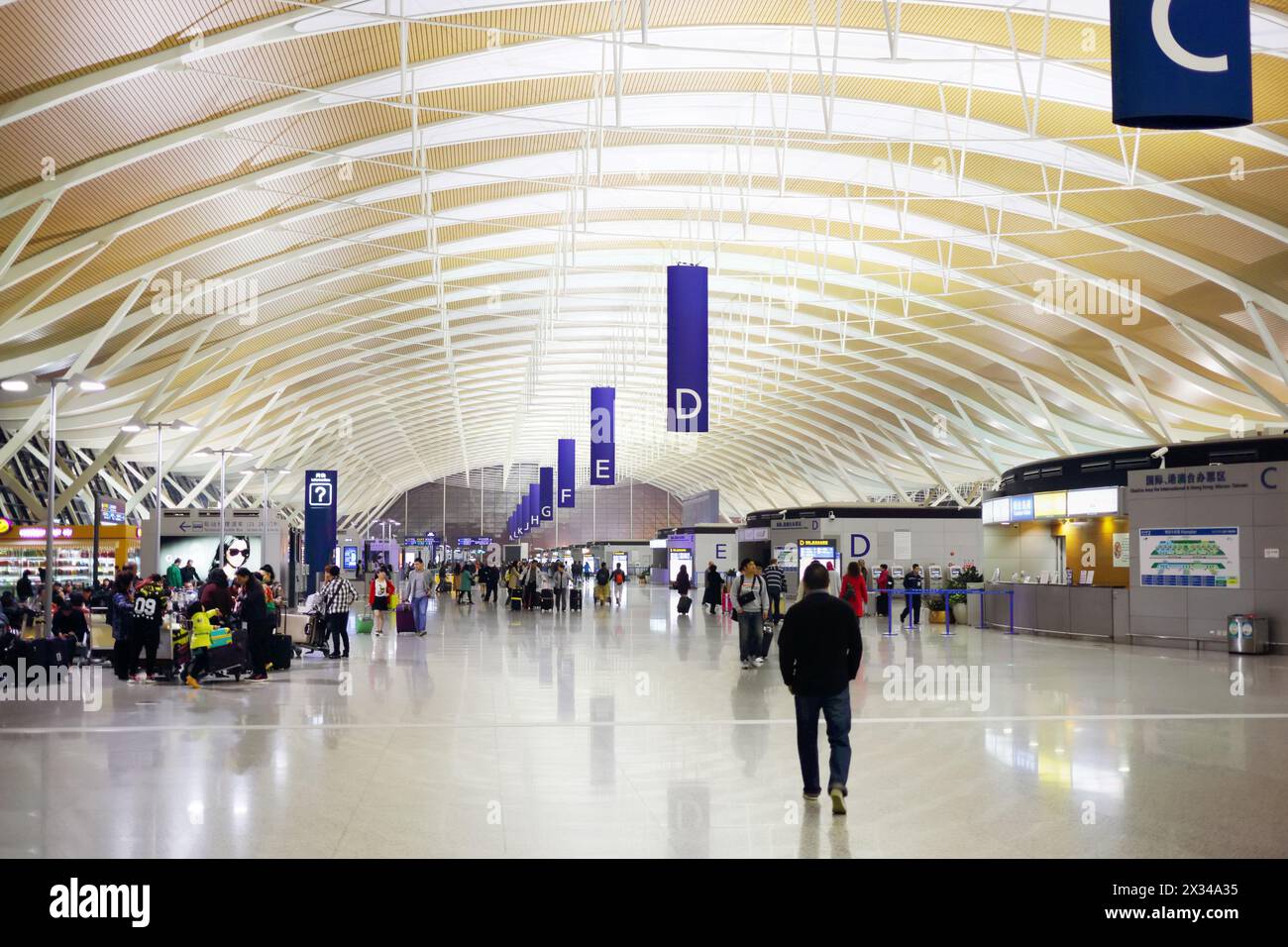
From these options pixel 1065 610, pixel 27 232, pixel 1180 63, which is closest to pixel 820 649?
pixel 1180 63

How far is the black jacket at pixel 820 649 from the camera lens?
308 inches

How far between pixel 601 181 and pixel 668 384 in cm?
837

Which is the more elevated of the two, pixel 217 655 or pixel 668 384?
pixel 668 384

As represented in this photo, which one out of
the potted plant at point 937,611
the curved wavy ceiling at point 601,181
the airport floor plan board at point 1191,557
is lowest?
the potted plant at point 937,611

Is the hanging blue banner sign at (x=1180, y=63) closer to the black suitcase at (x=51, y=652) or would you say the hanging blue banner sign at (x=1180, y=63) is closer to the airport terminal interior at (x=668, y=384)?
the airport terminal interior at (x=668, y=384)

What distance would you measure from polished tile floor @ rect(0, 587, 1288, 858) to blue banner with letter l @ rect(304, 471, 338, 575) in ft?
57.6

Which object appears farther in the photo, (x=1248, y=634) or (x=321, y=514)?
(x=321, y=514)

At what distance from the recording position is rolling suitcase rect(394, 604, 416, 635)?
25.5 m

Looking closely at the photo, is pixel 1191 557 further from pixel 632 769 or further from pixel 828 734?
pixel 828 734

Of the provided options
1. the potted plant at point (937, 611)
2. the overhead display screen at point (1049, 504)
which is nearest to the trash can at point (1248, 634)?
the overhead display screen at point (1049, 504)

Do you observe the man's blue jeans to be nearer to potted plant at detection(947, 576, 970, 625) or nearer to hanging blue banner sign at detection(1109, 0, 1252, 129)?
hanging blue banner sign at detection(1109, 0, 1252, 129)

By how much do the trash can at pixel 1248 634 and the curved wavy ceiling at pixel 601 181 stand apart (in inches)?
319

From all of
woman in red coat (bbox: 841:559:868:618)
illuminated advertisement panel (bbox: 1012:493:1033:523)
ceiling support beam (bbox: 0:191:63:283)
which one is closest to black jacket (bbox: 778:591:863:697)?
woman in red coat (bbox: 841:559:868:618)

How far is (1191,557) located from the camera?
21297mm
